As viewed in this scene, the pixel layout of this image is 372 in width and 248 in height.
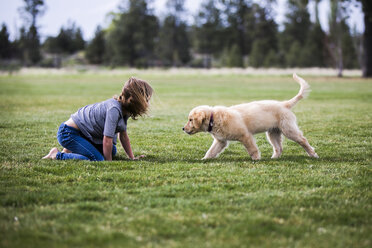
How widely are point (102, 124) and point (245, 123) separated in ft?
7.54

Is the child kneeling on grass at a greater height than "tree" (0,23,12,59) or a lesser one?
lesser

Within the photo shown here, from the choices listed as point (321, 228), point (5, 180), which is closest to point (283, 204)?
point (321, 228)

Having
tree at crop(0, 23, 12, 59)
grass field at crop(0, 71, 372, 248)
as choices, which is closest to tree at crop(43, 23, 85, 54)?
tree at crop(0, 23, 12, 59)

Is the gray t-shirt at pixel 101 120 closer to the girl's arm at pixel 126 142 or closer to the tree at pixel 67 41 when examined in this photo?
the girl's arm at pixel 126 142

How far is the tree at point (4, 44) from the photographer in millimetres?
68875

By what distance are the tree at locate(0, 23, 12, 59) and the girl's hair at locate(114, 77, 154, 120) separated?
71824 millimetres

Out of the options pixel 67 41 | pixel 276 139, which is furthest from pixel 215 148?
pixel 67 41

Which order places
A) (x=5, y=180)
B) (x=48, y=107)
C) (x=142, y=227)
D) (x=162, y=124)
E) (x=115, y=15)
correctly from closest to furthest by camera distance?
1. (x=142, y=227)
2. (x=5, y=180)
3. (x=162, y=124)
4. (x=48, y=107)
5. (x=115, y=15)

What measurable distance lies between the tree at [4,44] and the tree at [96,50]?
15029 millimetres

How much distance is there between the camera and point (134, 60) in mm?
73875

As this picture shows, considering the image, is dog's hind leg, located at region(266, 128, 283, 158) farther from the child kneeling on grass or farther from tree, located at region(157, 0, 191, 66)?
tree, located at region(157, 0, 191, 66)

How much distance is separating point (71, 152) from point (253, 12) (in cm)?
6768

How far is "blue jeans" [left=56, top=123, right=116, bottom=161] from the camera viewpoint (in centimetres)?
570

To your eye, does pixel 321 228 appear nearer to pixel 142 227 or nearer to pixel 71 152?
pixel 142 227
